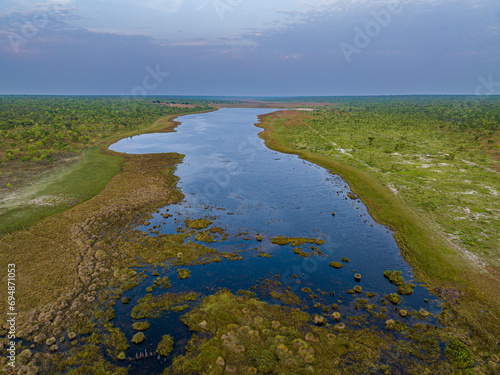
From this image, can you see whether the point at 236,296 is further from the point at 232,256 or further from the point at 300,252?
the point at 300,252

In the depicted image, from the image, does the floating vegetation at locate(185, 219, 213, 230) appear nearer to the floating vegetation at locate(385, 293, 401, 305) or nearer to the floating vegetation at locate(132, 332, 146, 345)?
the floating vegetation at locate(132, 332, 146, 345)

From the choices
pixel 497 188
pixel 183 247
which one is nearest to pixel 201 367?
pixel 183 247

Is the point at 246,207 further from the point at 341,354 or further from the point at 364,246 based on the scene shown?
the point at 341,354

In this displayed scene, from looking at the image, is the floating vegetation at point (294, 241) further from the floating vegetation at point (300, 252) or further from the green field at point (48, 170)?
the green field at point (48, 170)

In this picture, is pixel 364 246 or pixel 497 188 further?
pixel 497 188

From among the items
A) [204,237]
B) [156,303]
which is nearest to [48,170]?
[204,237]

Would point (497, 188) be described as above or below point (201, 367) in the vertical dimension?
above

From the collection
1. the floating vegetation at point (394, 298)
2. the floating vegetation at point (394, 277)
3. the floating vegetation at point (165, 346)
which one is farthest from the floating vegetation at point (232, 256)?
the floating vegetation at point (394, 277)
